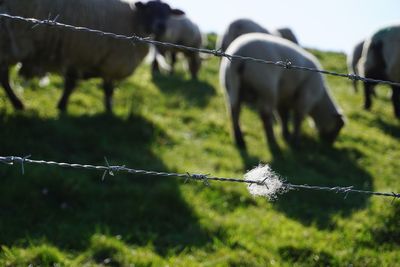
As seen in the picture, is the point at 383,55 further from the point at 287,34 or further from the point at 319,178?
the point at 319,178

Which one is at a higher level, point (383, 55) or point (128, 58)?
point (383, 55)

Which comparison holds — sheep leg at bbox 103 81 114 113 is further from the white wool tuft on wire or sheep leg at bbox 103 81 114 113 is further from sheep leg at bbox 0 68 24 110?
the white wool tuft on wire

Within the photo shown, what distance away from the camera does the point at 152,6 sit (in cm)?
894

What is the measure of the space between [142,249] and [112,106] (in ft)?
15.1

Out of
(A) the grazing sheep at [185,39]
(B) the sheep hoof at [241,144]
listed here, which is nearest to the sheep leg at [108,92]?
(B) the sheep hoof at [241,144]

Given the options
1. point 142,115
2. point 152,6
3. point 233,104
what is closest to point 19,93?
point 142,115

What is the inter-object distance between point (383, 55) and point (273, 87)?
4.08m

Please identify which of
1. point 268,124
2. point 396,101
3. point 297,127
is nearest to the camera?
point 268,124

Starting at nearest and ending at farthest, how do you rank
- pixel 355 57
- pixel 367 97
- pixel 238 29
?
pixel 238 29 < pixel 367 97 < pixel 355 57

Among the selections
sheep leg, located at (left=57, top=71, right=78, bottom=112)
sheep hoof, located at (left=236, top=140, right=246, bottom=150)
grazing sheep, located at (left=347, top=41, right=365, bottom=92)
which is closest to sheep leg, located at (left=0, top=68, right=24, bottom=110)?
sheep leg, located at (left=57, top=71, right=78, bottom=112)

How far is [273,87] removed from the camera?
27.3ft

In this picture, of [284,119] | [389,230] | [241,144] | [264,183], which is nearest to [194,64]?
[284,119]

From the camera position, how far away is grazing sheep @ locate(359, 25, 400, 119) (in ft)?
36.3

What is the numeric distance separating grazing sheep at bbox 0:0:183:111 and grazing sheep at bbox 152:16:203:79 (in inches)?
176
